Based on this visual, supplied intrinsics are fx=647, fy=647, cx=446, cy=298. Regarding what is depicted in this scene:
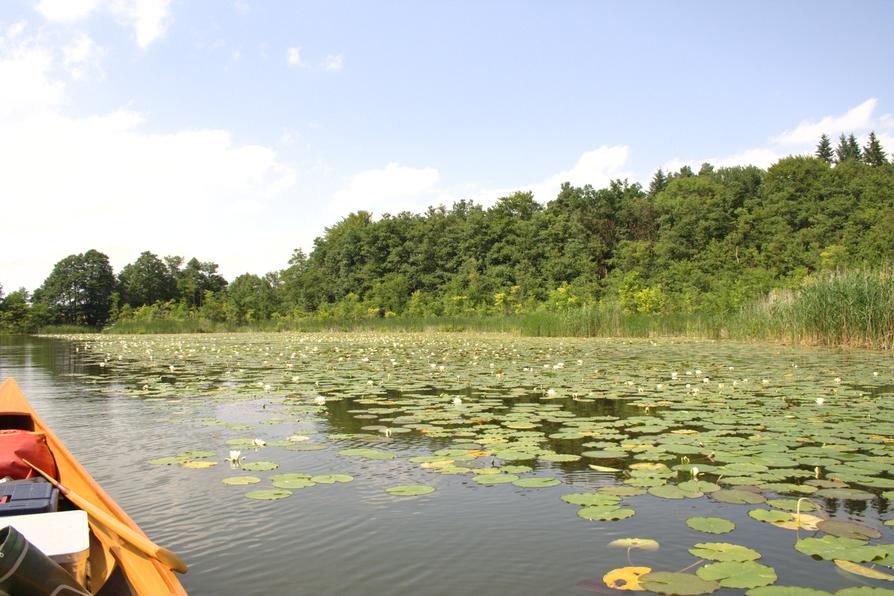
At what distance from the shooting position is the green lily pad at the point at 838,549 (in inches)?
93.4

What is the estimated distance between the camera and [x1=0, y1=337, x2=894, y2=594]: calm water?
2340 millimetres

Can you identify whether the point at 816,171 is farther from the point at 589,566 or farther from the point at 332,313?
the point at 589,566

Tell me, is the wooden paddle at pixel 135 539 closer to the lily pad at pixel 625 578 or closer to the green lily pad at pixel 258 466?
the lily pad at pixel 625 578

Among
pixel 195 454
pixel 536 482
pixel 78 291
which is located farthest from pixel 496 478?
pixel 78 291

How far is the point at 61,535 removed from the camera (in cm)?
178

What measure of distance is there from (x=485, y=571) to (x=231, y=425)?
136 inches

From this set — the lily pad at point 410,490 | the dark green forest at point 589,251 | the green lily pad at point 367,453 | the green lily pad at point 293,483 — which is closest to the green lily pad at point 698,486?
the lily pad at point 410,490

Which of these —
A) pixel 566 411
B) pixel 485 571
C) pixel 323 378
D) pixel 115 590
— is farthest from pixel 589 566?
pixel 323 378

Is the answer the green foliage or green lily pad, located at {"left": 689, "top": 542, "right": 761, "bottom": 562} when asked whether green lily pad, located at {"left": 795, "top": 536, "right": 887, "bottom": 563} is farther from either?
the green foliage

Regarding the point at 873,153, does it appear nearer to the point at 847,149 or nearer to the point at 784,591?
the point at 847,149

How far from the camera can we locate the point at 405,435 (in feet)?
15.7

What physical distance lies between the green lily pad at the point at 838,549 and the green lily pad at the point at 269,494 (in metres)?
Answer: 2.35

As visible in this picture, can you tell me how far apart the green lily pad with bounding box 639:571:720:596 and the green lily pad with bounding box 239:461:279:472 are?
240 cm

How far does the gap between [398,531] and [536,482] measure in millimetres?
942
